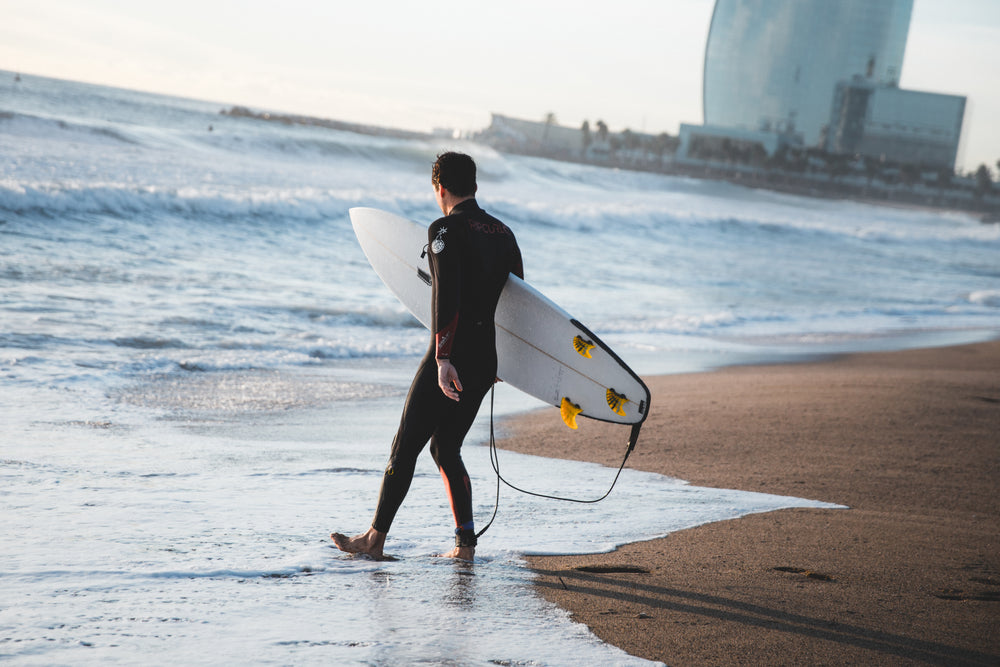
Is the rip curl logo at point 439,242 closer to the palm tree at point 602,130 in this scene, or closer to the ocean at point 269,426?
the ocean at point 269,426

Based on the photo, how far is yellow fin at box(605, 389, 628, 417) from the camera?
321 cm

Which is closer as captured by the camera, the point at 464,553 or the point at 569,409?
the point at 464,553

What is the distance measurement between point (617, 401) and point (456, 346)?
2.73 ft

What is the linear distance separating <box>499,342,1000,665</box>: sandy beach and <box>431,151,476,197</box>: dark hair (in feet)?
4.18

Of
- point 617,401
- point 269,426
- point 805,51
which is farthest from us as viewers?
point 805,51

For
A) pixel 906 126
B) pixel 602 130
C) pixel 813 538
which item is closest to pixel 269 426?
pixel 813 538

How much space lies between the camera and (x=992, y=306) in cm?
1445

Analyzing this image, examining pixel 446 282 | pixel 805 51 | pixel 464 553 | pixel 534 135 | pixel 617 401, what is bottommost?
pixel 464 553

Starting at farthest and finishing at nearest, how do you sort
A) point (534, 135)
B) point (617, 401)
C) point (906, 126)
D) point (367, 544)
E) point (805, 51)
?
point (805, 51) → point (534, 135) → point (906, 126) → point (617, 401) → point (367, 544)

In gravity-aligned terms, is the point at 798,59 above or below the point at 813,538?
above

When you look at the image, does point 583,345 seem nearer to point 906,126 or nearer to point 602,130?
point 602,130

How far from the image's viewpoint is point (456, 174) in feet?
8.79

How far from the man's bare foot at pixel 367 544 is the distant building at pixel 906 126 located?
99960mm

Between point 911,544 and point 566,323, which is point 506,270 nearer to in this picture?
point 566,323
